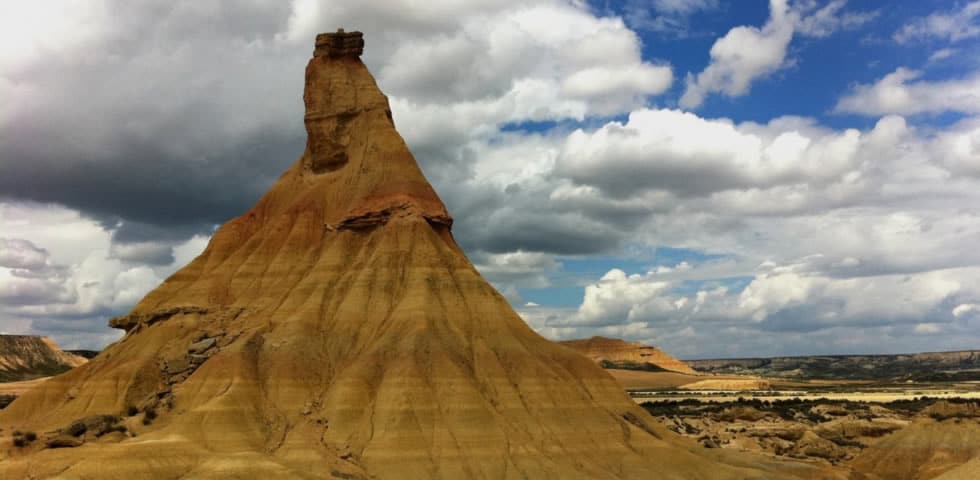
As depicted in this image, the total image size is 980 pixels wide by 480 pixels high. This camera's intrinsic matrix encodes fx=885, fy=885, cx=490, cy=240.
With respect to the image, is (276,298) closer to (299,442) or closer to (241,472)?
(299,442)

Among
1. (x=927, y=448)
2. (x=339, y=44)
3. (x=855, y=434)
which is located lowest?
(x=855, y=434)

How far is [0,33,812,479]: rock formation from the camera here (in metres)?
59.2

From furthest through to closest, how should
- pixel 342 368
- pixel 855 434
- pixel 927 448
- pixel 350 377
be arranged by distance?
pixel 855 434 → pixel 927 448 → pixel 342 368 → pixel 350 377

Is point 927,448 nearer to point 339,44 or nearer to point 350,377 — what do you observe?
point 350,377

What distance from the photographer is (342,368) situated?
67375mm

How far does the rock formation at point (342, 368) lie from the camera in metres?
59.2

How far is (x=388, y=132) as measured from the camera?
82.2 meters

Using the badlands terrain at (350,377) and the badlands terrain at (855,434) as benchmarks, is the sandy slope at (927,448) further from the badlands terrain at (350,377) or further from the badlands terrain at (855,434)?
A: the badlands terrain at (350,377)

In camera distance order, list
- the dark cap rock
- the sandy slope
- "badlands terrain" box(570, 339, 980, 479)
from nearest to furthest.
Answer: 1. the sandy slope
2. "badlands terrain" box(570, 339, 980, 479)
3. the dark cap rock

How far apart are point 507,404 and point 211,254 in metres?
34.8

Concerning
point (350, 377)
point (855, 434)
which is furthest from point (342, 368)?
point (855, 434)

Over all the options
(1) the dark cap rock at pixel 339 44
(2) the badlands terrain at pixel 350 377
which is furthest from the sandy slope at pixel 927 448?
(1) the dark cap rock at pixel 339 44

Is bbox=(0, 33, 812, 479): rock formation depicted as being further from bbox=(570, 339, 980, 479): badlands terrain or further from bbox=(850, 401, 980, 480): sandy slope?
bbox=(570, 339, 980, 479): badlands terrain

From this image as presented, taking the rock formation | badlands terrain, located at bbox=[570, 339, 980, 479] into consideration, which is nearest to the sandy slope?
badlands terrain, located at bbox=[570, 339, 980, 479]
